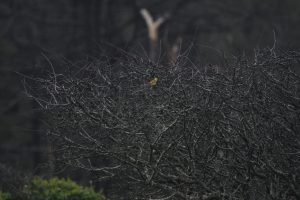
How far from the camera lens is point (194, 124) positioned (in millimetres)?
7117

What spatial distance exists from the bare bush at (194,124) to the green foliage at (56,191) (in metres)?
2.60

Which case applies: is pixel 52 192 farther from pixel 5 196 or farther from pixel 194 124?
pixel 194 124

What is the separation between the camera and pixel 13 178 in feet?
34.6

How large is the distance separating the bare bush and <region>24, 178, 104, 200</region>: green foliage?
260 cm

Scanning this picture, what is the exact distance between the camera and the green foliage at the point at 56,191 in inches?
401

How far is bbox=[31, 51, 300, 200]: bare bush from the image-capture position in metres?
6.92

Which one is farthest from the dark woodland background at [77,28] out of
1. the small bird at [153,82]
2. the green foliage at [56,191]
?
the small bird at [153,82]

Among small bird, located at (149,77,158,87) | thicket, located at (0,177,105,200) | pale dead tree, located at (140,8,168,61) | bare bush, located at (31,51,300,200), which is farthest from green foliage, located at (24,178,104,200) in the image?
pale dead tree, located at (140,8,168,61)

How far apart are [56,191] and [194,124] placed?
3579mm

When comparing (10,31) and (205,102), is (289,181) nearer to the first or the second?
(205,102)

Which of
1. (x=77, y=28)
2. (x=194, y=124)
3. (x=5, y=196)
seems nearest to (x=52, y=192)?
(x=5, y=196)

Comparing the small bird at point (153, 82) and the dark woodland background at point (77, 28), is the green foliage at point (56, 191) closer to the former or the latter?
the small bird at point (153, 82)

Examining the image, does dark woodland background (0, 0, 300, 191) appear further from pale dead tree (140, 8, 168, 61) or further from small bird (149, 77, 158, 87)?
small bird (149, 77, 158, 87)

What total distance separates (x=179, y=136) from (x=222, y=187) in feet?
1.75
